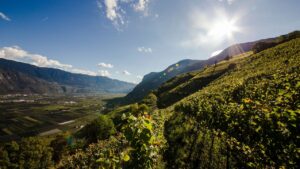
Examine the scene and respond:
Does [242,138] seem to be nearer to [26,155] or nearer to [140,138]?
[140,138]

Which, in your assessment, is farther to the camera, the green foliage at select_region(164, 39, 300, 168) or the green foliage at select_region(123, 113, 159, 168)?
the green foliage at select_region(164, 39, 300, 168)

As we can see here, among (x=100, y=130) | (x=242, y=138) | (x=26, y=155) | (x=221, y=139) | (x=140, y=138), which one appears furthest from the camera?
(x=100, y=130)

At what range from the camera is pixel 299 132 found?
10.0 m

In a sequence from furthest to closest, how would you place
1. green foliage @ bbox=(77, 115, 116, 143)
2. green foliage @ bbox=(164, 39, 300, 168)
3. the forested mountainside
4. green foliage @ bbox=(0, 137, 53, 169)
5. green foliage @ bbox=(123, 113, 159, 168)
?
1. green foliage @ bbox=(77, 115, 116, 143)
2. green foliage @ bbox=(0, 137, 53, 169)
3. green foliage @ bbox=(164, 39, 300, 168)
4. the forested mountainside
5. green foliage @ bbox=(123, 113, 159, 168)

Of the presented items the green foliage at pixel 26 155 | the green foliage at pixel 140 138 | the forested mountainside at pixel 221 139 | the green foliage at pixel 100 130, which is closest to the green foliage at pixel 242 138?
the forested mountainside at pixel 221 139

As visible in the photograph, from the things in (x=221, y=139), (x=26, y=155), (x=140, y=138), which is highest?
(x=140, y=138)

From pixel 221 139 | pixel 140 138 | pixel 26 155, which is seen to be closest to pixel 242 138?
pixel 221 139

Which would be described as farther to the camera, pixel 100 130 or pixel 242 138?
pixel 100 130

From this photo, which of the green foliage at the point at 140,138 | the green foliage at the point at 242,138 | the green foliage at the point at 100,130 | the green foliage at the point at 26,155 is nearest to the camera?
the green foliage at the point at 140,138

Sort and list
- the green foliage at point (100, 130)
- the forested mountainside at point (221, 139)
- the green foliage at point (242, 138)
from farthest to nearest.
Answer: the green foliage at point (100, 130) → the green foliage at point (242, 138) → the forested mountainside at point (221, 139)

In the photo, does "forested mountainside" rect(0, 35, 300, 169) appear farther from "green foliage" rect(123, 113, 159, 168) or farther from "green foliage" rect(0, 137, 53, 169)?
"green foliage" rect(0, 137, 53, 169)

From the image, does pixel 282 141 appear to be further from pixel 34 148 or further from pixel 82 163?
pixel 34 148

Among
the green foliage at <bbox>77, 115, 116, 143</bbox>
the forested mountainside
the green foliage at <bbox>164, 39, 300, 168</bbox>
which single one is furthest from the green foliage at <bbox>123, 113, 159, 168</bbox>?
the green foliage at <bbox>77, 115, 116, 143</bbox>

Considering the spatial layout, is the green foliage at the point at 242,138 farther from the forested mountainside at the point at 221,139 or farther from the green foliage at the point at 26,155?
the green foliage at the point at 26,155
